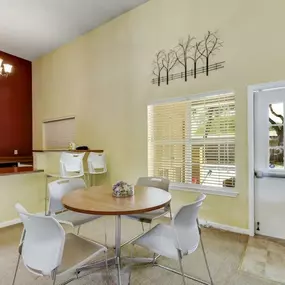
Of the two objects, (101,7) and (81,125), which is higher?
(101,7)

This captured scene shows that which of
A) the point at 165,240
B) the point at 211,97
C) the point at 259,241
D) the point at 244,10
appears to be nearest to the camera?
the point at 165,240

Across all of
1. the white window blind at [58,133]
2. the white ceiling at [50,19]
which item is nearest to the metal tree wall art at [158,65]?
the white ceiling at [50,19]

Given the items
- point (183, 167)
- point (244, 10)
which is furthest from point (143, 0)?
point (183, 167)

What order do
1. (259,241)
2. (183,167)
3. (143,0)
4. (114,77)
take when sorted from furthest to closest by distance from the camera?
(114,77) → (143,0) → (183,167) → (259,241)

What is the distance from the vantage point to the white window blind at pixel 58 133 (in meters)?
5.57

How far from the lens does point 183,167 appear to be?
149 inches

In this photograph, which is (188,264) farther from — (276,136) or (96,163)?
(96,163)

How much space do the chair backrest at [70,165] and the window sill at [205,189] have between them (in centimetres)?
156

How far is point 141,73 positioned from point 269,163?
Result: 2.51 metres

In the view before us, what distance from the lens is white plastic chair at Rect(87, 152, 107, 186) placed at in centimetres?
423

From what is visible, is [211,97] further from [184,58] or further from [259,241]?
[259,241]

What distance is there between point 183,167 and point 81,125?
2602 millimetres

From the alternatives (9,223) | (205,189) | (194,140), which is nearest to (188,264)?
(205,189)

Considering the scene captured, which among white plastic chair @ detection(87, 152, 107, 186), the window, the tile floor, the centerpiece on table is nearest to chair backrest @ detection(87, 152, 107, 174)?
white plastic chair @ detection(87, 152, 107, 186)
